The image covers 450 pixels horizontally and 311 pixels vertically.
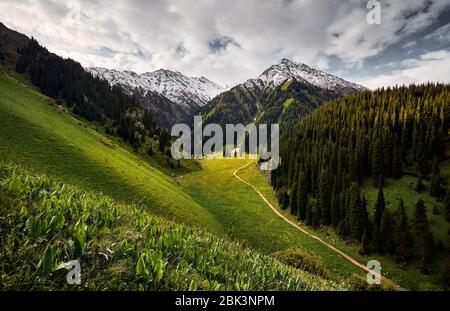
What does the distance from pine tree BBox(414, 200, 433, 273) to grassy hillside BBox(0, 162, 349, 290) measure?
203 ft

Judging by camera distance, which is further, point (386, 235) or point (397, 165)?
point (397, 165)

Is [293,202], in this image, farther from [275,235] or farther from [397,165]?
[397,165]

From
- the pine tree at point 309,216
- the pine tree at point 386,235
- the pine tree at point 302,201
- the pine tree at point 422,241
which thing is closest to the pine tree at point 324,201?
the pine tree at point 309,216

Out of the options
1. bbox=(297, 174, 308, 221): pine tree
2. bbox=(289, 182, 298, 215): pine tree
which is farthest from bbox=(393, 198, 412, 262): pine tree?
bbox=(289, 182, 298, 215): pine tree

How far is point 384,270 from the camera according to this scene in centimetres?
5588

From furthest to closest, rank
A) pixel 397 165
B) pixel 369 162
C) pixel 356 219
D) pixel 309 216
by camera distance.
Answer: pixel 369 162 < pixel 397 165 < pixel 309 216 < pixel 356 219

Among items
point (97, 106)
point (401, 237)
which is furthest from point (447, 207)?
point (97, 106)

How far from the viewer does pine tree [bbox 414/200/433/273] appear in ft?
182

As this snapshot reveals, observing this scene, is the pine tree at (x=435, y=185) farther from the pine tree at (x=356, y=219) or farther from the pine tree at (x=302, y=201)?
the pine tree at (x=302, y=201)

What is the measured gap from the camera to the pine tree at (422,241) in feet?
182

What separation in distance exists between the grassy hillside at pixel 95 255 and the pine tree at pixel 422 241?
6193 centimetres

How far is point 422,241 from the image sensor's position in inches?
2256

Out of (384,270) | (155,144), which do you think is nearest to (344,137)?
(384,270)

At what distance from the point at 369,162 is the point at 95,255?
10588 centimetres
